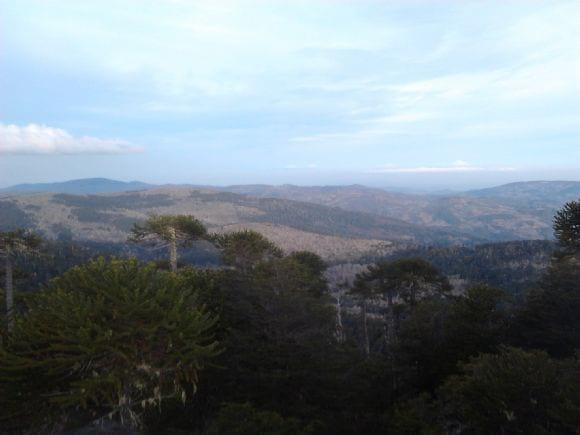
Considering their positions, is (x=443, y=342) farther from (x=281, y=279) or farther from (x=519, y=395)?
(x=281, y=279)

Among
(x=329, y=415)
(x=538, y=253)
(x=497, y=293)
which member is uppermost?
(x=497, y=293)

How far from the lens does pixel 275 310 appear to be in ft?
50.0

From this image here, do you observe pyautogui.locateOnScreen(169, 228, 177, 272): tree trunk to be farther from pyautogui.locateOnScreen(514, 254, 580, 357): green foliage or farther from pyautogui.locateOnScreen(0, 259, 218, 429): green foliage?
pyautogui.locateOnScreen(514, 254, 580, 357): green foliage

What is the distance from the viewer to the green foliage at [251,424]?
1080cm

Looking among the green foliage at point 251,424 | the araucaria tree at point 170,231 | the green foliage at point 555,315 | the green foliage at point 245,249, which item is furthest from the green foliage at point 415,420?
the araucaria tree at point 170,231

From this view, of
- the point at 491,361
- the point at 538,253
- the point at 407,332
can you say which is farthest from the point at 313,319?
the point at 538,253

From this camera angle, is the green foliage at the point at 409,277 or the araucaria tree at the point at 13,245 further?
the green foliage at the point at 409,277

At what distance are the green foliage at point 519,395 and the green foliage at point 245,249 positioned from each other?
14.2 meters

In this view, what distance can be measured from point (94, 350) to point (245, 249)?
16.2 meters

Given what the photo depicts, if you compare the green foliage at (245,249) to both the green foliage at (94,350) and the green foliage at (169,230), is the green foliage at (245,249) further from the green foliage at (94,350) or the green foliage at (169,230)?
the green foliage at (94,350)

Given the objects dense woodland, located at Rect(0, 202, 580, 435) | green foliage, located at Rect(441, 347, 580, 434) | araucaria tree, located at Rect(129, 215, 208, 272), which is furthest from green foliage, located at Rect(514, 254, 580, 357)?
araucaria tree, located at Rect(129, 215, 208, 272)

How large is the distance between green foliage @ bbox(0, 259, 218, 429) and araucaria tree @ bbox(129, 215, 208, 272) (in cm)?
1529

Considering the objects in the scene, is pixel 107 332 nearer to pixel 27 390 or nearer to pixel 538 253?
pixel 27 390

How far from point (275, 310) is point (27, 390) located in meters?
8.09
